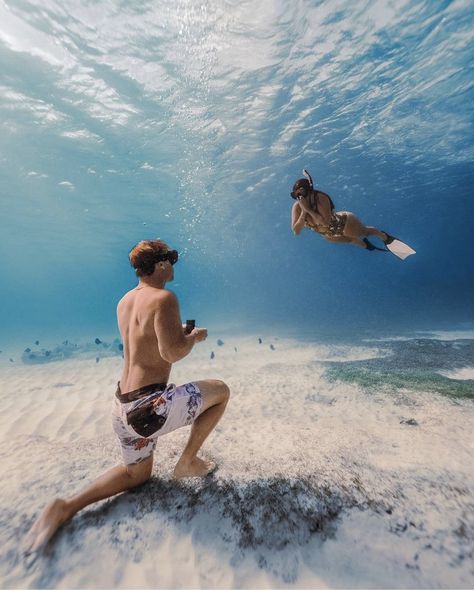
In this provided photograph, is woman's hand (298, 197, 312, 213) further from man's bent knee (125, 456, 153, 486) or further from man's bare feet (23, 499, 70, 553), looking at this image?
man's bare feet (23, 499, 70, 553)

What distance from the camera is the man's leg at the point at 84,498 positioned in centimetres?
245

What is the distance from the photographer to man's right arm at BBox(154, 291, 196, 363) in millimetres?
2623

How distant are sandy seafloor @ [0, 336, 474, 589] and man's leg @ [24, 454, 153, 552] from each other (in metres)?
0.10

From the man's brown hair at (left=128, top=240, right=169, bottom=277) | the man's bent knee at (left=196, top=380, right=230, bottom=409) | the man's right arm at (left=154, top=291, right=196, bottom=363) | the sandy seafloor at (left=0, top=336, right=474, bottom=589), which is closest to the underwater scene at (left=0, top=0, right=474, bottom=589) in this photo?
the sandy seafloor at (left=0, top=336, right=474, bottom=589)

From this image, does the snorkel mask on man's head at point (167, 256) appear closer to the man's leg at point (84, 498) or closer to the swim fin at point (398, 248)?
the man's leg at point (84, 498)

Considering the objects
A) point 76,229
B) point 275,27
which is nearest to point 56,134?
point 275,27

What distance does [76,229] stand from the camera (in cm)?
3644

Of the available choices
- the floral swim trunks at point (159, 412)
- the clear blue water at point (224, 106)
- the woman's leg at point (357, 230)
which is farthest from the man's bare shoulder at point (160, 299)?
the clear blue water at point (224, 106)

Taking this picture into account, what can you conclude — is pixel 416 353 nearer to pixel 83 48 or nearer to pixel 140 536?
pixel 140 536

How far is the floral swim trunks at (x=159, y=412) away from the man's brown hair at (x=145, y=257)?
3.91 feet

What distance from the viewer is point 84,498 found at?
2.68 meters

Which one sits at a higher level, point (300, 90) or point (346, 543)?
point (300, 90)

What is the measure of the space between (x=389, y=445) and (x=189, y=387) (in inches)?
117

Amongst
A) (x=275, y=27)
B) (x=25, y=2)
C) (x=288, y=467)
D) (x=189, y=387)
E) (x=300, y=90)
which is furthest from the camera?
(x=300, y=90)
